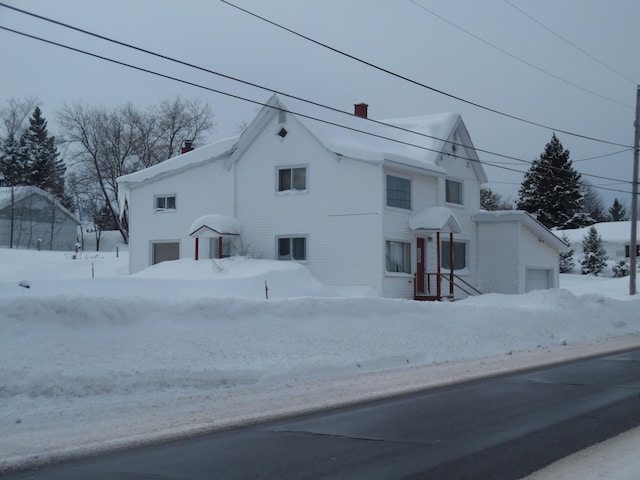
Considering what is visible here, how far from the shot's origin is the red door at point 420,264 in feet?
98.3

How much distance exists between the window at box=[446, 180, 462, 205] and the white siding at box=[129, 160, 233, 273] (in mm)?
9866

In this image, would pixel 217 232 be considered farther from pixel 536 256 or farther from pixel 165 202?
pixel 536 256

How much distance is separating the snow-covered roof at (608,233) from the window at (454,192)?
3694 centimetres

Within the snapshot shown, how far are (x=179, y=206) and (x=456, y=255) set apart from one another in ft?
42.4

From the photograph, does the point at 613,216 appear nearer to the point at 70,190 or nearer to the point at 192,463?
the point at 70,190

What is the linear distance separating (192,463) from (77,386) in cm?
404

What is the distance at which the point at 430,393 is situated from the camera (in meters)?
11.6

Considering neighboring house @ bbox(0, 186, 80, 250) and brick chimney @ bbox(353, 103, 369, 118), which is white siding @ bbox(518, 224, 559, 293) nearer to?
brick chimney @ bbox(353, 103, 369, 118)

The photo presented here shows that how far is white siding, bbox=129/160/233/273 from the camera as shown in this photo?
1257 inches

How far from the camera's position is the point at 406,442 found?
8.06 metres

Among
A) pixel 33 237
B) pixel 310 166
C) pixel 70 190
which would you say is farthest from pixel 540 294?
pixel 70 190

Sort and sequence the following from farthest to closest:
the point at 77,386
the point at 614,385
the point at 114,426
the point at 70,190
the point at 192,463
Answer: the point at 70,190
the point at 614,385
the point at 77,386
the point at 114,426
the point at 192,463

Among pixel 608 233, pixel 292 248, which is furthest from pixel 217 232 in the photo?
pixel 608 233

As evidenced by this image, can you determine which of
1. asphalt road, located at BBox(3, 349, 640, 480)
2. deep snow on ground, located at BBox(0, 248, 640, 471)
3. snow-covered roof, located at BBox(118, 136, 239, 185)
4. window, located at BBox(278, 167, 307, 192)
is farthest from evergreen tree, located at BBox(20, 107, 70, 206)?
asphalt road, located at BBox(3, 349, 640, 480)
